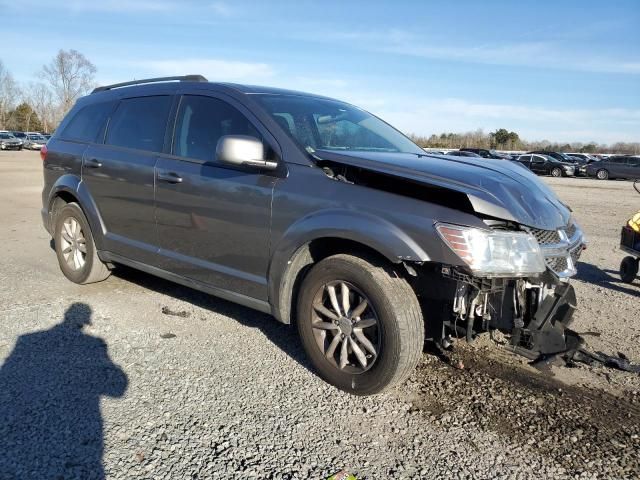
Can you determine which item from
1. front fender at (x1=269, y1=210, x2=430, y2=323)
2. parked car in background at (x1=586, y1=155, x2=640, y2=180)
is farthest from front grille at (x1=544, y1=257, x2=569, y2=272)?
parked car in background at (x1=586, y1=155, x2=640, y2=180)

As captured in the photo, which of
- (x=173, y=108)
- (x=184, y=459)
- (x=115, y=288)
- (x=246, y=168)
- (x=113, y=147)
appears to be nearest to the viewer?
(x=184, y=459)

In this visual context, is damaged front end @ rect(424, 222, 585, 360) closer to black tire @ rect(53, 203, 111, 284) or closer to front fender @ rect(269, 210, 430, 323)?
front fender @ rect(269, 210, 430, 323)

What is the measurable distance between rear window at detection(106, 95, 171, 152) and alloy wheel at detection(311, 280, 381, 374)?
2.05 metres

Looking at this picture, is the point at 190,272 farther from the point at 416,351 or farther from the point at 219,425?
the point at 416,351

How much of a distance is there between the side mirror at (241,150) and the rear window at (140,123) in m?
1.20

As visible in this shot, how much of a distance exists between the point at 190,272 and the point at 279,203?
1127 mm

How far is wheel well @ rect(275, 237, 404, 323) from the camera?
342 centimetres

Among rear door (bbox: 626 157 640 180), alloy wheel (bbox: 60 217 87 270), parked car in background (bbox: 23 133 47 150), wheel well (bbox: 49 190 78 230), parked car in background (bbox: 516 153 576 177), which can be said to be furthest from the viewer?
parked car in background (bbox: 23 133 47 150)

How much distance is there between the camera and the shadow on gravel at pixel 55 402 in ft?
8.36

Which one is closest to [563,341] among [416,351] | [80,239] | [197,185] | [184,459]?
[416,351]

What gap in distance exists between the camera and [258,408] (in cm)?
312

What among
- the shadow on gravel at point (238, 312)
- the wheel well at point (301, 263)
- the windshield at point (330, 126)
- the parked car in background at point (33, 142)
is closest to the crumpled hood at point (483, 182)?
the windshield at point (330, 126)

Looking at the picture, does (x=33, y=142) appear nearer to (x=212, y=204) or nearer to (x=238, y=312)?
(x=238, y=312)

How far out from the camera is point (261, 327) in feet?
14.5
